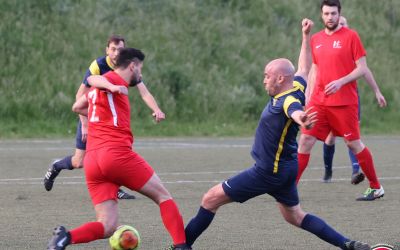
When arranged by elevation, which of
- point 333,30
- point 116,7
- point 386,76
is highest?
point 333,30

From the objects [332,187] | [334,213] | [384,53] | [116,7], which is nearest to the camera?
[334,213]

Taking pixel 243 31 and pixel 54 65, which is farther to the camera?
pixel 243 31

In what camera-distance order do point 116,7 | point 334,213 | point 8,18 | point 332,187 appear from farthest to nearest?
point 116,7 < point 8,18 < point 332,187 < point 334,213

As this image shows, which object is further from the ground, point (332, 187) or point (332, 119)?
point (332, 119)

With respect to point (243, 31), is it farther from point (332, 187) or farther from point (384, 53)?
point (332, 187)

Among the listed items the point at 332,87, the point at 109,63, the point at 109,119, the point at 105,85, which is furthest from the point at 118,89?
the point at 332,87

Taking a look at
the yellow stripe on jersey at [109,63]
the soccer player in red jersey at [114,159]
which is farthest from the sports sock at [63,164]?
the soccer player in red jersey at [114,159]

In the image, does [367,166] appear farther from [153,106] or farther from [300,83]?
[300,83]

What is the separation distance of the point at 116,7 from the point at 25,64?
4.65 metres

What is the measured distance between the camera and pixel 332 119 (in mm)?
12531

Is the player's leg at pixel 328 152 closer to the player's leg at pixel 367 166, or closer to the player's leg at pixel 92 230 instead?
the player's leg at pixel 367 166

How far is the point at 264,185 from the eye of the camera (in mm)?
8609

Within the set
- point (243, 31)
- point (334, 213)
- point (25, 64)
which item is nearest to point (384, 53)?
point (243, 31)

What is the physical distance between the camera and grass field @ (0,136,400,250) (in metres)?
9.77
